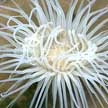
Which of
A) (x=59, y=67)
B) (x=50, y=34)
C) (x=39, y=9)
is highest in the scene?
(x=39, y=9)

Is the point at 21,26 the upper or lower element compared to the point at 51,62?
upper

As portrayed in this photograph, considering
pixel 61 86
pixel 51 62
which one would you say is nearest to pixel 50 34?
pixel 51 62

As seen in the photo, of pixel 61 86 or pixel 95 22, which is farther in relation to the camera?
pixel 95 22

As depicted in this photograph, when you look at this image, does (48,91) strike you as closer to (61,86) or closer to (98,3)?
(61,86)

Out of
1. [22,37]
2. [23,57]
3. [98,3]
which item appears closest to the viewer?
[23,57]
